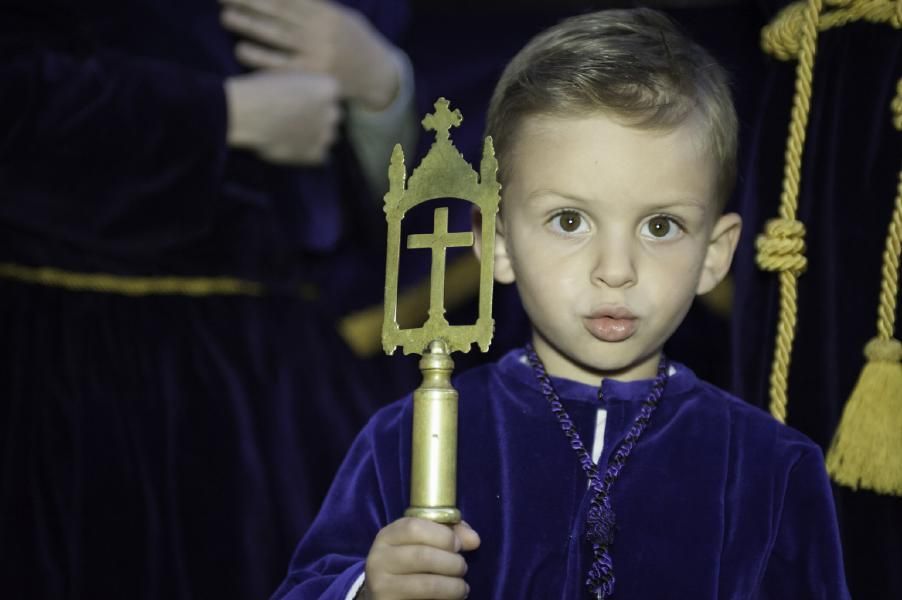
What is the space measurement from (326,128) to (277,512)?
0.69 m

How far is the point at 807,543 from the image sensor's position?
1.22 metres

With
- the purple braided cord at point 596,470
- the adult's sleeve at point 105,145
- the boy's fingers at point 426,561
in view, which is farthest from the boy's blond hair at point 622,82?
the adult's sleeve at point 105,145

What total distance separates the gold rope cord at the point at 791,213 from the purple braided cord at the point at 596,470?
0.53ft

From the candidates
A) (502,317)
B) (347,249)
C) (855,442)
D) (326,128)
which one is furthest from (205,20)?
(855,442)

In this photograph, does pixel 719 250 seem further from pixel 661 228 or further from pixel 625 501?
pixel 625 501

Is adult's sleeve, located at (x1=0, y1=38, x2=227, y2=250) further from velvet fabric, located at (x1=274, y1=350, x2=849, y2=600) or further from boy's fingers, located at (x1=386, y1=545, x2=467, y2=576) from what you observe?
boy's fingers, located at (x1=386, y1=545, x2=467, y2=576)

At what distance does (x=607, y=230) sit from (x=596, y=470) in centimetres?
25

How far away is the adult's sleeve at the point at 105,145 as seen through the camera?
1.84 m

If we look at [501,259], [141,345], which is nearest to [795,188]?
[501,259]

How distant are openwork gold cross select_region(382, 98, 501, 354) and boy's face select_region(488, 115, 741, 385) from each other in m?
0.12

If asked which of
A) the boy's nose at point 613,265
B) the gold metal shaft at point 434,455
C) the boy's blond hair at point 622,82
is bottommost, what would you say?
the gold metal shaft at point 434,455

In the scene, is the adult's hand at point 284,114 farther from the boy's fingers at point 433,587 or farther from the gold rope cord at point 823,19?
the boy's fingers at point 433,587

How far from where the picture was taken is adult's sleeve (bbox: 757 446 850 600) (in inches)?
47.0

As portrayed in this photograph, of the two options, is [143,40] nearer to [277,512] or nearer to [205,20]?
[205,20]
